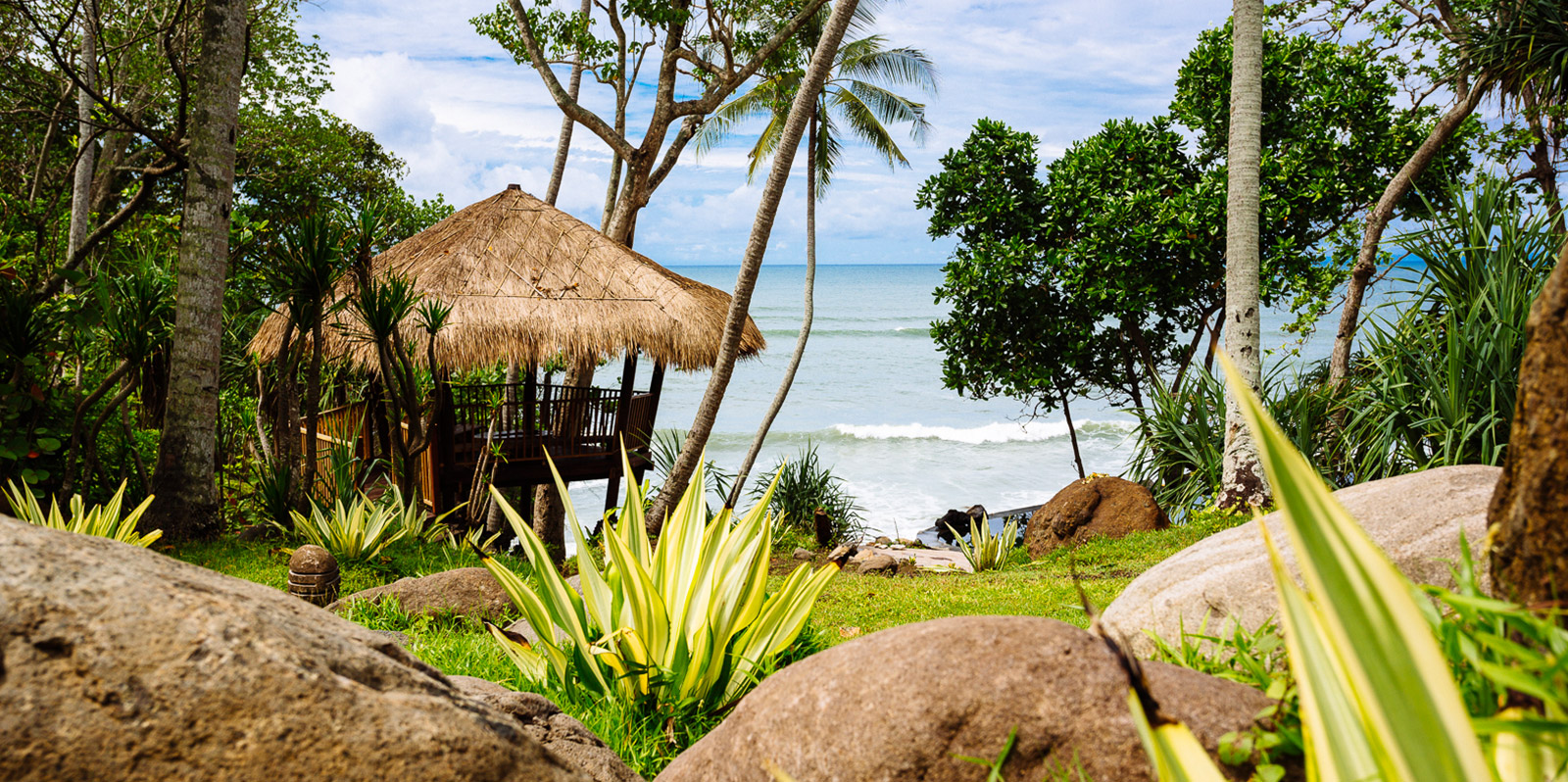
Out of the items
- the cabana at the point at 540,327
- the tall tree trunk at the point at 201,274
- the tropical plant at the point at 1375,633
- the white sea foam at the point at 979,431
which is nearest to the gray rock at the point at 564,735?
the tropical plant at the point at 1375,633

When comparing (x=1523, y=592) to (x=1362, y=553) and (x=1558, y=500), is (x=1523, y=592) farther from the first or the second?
(x=1362, y=553)

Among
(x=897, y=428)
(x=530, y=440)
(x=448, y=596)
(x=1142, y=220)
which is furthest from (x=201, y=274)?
(x=897, y=428)

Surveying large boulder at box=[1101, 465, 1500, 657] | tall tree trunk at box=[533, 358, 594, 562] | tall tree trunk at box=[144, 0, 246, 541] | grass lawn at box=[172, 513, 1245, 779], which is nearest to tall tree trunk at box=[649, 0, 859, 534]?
grass lawn at box=[172, 513, 1245, 779]

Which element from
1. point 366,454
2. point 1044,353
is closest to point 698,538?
point 366,454

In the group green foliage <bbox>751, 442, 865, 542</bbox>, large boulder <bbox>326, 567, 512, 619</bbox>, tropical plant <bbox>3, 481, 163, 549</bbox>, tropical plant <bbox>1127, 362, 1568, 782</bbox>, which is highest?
tropical plant <bbox>1127, 362, 1568, 782</bbox>

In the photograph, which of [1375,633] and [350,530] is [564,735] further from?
[350,530]

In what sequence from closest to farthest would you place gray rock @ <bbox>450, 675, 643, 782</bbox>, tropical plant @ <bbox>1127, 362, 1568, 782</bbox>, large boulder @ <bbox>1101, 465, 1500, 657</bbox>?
1. tropical plant @ <bbox>1127, 362, 1568, 782</bbox>
2. gray rock @ <bbox>450, 675, 643, 782</bbox>
3. large boulder @ <bbox>1101, 465, 1500, 657</bbox>

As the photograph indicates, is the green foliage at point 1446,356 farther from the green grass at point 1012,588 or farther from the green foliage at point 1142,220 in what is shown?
the green foliage at point 1142,220

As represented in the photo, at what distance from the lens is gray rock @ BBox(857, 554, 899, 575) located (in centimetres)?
875

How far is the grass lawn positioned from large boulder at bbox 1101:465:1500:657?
1.20 meters

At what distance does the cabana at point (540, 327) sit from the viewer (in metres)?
9.19

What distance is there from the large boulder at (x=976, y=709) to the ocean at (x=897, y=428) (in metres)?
10.9

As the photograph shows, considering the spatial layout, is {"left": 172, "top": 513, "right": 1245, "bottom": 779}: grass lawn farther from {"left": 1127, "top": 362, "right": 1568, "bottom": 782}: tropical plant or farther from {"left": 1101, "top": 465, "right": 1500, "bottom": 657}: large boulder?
{"left": 1127, "top": 362, "right": 1568, "bottom": 782}: tropical plant

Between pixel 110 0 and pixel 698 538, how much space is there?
1240 cm
